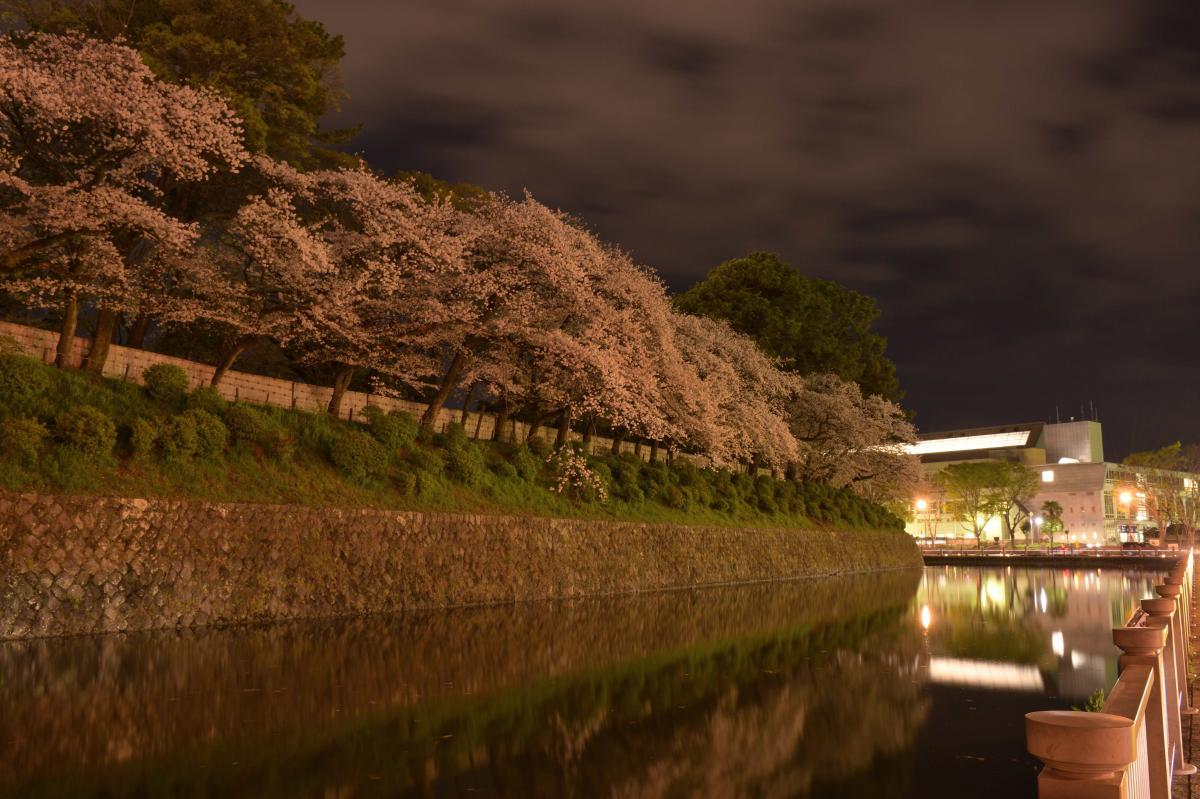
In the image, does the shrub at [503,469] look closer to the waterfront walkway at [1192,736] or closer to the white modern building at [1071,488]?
the waterfront walkway at [1192,736]

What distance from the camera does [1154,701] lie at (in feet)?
15.7

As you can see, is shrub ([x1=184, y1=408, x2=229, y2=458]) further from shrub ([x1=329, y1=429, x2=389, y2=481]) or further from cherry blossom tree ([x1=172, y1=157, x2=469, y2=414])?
cherry blossom tree ([x1=172, y1=157, x2=469, y2=414])

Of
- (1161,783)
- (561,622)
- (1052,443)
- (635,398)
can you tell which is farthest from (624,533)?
(1052,443)

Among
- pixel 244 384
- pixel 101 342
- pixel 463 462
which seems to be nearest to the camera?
pixel 101 342

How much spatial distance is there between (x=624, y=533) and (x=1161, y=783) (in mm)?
22702

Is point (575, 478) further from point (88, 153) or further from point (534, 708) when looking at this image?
point (534, 708)

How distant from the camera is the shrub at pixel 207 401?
64.3ft

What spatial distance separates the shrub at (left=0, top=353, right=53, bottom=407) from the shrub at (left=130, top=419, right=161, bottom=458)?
6.16ft

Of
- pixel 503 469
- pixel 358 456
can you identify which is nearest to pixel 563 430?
pixel 503 469

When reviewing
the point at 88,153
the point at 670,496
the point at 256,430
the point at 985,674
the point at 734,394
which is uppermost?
the point at 88,153

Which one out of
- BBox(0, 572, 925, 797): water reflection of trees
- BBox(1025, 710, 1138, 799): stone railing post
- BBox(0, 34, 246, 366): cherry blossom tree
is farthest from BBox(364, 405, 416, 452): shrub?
BBox(1025, 710, 1138, 799): stone railing post

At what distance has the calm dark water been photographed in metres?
7.21

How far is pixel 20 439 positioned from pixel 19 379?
2.26 m

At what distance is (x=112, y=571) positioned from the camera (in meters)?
15.3
